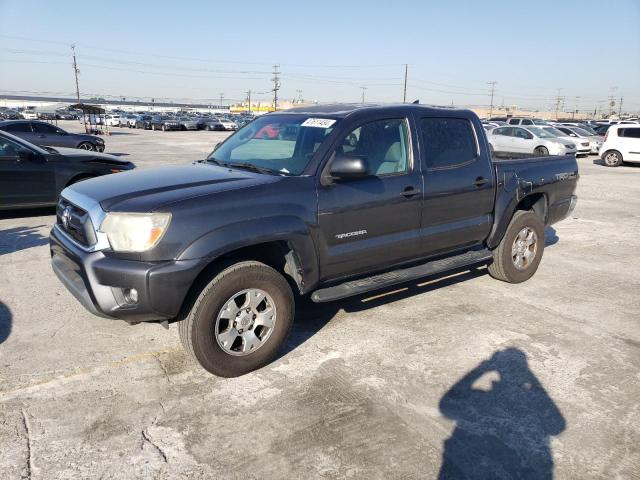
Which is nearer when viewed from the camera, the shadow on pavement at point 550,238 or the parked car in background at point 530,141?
the shadow on pavement at point 550,238

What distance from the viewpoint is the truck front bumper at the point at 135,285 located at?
303cm

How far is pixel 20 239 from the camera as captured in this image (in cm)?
687

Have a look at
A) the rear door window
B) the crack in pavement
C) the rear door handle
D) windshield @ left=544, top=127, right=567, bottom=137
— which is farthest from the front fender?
windshield @ left=544, top=127, right=567, bottom=137

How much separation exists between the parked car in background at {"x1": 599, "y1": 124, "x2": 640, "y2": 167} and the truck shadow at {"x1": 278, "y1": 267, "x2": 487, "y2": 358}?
1685cm

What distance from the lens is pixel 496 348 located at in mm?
3936

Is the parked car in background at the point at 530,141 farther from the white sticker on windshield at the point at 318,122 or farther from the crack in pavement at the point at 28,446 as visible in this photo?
the crack in pavement at the point at 28,446

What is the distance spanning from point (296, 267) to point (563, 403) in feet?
6.50

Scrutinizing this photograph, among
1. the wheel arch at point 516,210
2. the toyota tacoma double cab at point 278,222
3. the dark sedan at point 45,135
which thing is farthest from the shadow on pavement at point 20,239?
the dark sedan at point 45,135

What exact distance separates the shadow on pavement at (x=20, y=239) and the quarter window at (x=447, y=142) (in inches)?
207

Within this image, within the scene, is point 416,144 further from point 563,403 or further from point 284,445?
point 284,445

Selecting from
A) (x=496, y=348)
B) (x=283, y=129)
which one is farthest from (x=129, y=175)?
(x=496, y=348)

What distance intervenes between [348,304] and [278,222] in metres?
1.67

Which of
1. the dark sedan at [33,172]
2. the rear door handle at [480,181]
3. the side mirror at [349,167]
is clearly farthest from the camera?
the dark sedan at [33,172]

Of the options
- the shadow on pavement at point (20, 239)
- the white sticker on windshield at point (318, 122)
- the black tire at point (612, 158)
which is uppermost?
the white sticker on windshield at point (318, 122)
